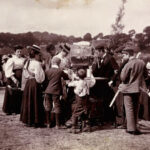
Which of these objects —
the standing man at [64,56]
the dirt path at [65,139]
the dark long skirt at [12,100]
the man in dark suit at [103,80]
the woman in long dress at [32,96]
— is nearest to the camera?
the dirt path at [65,139]

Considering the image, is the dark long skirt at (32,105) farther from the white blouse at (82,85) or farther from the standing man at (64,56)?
the standing man at (64,56)

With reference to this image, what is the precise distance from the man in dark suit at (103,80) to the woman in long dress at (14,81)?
2207 mm

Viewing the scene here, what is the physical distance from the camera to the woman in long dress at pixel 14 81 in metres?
8.14

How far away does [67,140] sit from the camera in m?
5.78

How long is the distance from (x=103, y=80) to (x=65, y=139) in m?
1.84

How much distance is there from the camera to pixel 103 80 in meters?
7.08

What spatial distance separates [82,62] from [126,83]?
4.18ft

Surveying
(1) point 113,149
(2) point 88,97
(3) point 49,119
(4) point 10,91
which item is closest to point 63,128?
(3) point 49,119

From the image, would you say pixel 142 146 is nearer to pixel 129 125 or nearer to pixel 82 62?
pixel 129 125

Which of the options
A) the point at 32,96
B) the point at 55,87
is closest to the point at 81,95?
the point at 55,87

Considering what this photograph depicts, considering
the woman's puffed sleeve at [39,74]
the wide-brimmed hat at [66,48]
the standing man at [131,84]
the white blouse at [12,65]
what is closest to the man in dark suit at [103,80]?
the standing man at [131,84]

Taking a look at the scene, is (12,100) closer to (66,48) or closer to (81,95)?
(66,48)

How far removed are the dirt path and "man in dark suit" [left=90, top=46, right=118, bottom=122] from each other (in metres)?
0.55

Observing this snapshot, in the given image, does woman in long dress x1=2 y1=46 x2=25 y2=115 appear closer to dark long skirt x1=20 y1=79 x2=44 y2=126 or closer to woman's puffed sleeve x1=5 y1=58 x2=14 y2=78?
woman's puffed sleeve x1=5 y1=58 x2=14 y2=78
